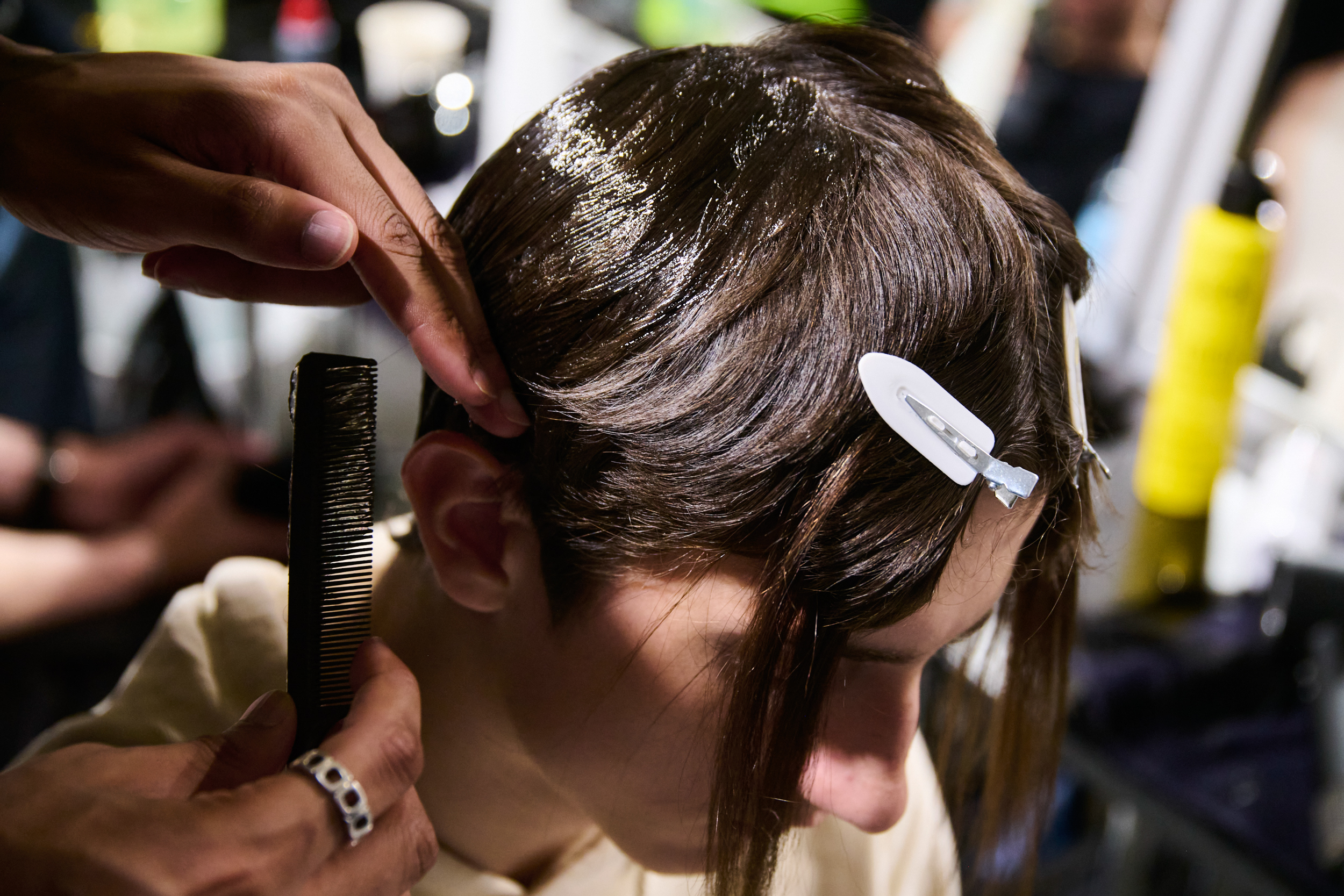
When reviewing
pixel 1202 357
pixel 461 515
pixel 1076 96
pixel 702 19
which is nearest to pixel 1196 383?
pixel 1202 357

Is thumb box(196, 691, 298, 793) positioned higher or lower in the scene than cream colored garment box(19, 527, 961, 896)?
higher

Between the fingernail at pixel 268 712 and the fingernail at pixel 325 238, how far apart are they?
0.20 metres

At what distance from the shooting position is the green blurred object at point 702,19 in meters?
1.46

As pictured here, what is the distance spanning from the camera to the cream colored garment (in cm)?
55

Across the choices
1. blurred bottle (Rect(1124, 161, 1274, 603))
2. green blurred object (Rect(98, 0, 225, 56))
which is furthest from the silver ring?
green blurred object (Rect(98, 0, 225, 56))

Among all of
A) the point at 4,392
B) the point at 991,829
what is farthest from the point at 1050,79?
the point at 4,392

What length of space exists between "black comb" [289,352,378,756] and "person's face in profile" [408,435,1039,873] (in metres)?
0.07

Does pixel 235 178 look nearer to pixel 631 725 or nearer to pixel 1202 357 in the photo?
pixel 631 725

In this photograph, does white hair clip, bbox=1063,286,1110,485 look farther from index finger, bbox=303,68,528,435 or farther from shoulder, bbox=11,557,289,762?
shoulder, bbox=11,557,289,762

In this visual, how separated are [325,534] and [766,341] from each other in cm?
23

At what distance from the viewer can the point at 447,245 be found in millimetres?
506

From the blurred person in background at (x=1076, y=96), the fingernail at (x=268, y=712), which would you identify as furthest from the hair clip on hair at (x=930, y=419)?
the blurred person in background at (x=1076, y=96)

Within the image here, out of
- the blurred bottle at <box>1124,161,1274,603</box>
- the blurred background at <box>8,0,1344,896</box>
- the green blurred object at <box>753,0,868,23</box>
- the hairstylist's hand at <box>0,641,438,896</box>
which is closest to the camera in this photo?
the hairstylist's hand at <box>0,641,438,896</box>

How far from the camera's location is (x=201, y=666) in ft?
1.93
